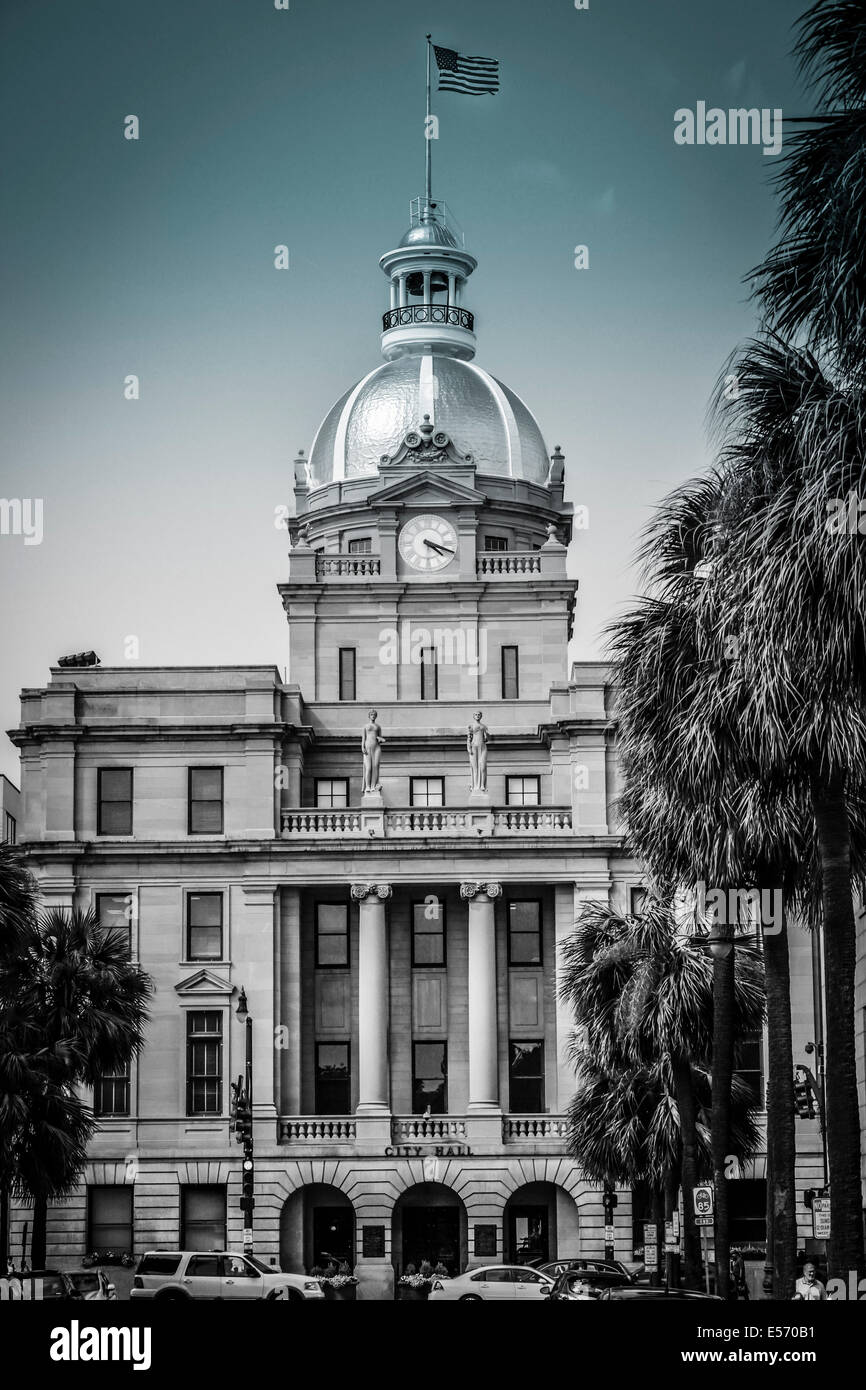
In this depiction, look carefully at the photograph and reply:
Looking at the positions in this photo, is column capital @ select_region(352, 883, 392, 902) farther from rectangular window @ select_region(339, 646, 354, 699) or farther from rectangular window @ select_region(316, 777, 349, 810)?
Result: rectangular window @ select_region(339, 646, 354, 699)

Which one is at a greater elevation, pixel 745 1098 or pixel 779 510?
pixel 779 510

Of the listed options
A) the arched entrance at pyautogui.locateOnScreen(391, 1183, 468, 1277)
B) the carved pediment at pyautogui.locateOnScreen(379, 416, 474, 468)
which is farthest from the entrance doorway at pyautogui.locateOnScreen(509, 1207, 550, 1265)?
the carved pediment at pyautogui.locateOnScreen(379, 416, 474, 468)

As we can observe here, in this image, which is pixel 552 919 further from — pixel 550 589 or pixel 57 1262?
pixel 57 1262

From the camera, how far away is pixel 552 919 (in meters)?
83.5

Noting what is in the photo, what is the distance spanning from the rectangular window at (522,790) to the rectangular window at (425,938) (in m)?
5.54

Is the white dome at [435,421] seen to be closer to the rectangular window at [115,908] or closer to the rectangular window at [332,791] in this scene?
the rectangular window at [332,791]

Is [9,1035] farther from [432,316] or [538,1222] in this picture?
[432,316]

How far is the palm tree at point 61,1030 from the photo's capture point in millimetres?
50562

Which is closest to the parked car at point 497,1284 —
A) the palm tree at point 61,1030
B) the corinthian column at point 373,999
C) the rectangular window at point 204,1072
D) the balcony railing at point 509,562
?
the palm tree at point 61,1030

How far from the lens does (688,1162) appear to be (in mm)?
51031

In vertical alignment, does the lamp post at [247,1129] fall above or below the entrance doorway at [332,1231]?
above
